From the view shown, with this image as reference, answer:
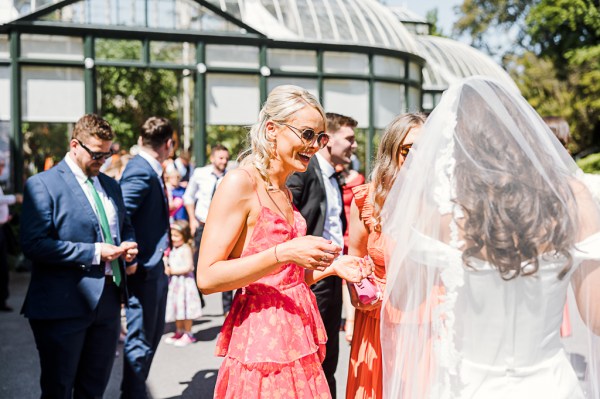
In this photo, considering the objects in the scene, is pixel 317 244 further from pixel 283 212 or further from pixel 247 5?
pixel 247 5

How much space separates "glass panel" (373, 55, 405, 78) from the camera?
44.6 ft

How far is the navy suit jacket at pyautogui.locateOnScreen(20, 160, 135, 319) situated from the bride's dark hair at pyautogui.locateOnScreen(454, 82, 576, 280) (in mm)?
2517

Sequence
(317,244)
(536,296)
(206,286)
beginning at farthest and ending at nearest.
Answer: (206,286)
(317,244)
(536,296)

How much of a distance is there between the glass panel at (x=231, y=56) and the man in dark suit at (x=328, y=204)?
787cm

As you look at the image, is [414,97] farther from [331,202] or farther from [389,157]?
[389,157]

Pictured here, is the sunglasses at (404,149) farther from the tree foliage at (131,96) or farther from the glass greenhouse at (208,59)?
the tree foliage at (131,96)

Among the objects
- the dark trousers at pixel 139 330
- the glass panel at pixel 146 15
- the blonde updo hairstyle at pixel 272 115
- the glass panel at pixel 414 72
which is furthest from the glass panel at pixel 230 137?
the blonde updo hairstyle at pixel 272 115

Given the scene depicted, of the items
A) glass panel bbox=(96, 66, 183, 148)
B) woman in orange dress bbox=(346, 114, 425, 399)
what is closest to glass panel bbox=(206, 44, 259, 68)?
glass panel bbox=(96, 66, 183, 148)

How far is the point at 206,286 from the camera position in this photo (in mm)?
2576

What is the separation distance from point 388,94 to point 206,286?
11.7 meters

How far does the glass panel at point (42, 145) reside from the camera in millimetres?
12516

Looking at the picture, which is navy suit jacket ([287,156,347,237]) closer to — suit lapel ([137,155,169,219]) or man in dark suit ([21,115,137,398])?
suit lapel ([137,155,169,219])

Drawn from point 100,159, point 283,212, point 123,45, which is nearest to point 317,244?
point 283,212

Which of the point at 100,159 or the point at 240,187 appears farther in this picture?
the point at 100,159
